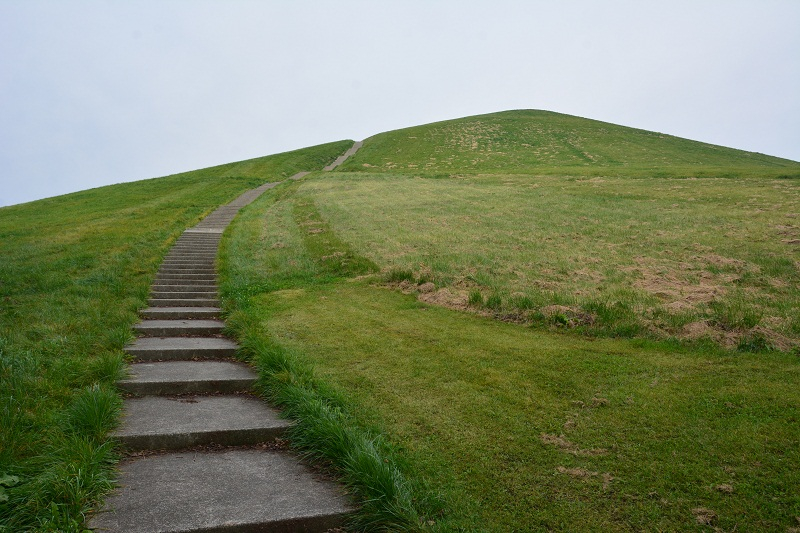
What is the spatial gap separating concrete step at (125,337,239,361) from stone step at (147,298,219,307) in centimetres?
295

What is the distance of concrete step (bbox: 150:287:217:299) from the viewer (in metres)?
12.6

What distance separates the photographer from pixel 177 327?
31.9 feet

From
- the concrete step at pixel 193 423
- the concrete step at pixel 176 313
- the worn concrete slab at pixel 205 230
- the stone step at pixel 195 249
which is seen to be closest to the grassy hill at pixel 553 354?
the concrete step at pixel 193 423

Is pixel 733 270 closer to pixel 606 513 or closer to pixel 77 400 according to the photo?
pixel 606 513

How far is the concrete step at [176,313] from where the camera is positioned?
35.1 feet

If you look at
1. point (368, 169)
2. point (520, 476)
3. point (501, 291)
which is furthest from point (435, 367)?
point (368, 169)

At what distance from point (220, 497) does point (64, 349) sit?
196 inches

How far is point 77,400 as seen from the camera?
5.47m

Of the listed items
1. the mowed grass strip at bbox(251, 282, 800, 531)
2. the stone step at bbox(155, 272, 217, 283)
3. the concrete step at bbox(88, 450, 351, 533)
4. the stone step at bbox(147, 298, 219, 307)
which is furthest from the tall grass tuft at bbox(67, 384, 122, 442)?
Result: the stone step at bbox(155, 272, 217, 283)

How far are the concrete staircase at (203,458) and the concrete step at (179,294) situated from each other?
3910 mm

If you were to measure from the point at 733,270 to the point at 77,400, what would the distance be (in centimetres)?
1286

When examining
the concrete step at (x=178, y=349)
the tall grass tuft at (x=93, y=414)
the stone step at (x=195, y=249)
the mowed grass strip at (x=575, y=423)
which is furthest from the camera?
the stone step at (x=195, y=249)

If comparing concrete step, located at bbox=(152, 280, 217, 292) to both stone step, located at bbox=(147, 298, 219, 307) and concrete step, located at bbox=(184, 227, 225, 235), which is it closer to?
stone step, located at bbox=(147, 298, 219, 307)

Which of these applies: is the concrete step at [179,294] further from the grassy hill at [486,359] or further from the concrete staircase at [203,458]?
the concrete staircase at [203,458]
